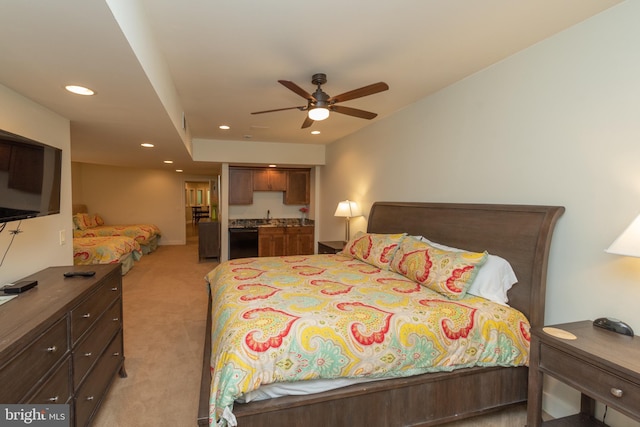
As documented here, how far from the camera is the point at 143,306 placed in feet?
13.7

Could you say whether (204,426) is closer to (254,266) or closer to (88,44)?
(254,266)

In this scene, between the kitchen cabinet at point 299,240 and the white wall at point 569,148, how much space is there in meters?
3.71

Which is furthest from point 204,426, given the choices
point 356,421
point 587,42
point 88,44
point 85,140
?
point 85,140

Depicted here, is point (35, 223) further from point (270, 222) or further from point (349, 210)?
point (270, 222)

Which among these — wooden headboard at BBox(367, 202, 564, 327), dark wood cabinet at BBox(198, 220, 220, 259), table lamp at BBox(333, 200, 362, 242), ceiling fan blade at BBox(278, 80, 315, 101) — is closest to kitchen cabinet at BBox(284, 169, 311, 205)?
dark wood cabinet at BBox(198, 220, 220, 259)

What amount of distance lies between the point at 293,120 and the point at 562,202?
3189 millimetres

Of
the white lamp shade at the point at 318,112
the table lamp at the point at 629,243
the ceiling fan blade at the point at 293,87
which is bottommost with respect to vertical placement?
the table lamp at the point at 629,243

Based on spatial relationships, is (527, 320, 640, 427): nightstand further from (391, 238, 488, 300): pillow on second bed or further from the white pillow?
(391, 238, 488, 300): pillow on second bed

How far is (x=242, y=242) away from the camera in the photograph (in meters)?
6.10

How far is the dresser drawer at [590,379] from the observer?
130 cm

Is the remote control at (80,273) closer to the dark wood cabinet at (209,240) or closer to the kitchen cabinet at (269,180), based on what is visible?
the kitchen cabinet at (269,180)

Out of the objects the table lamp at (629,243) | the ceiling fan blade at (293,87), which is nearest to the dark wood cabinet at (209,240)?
the ceiling fan blade at (293,87)

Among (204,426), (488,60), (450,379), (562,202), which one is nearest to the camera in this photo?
(204,426)

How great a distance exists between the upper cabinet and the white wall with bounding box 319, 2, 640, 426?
4.00 meters
